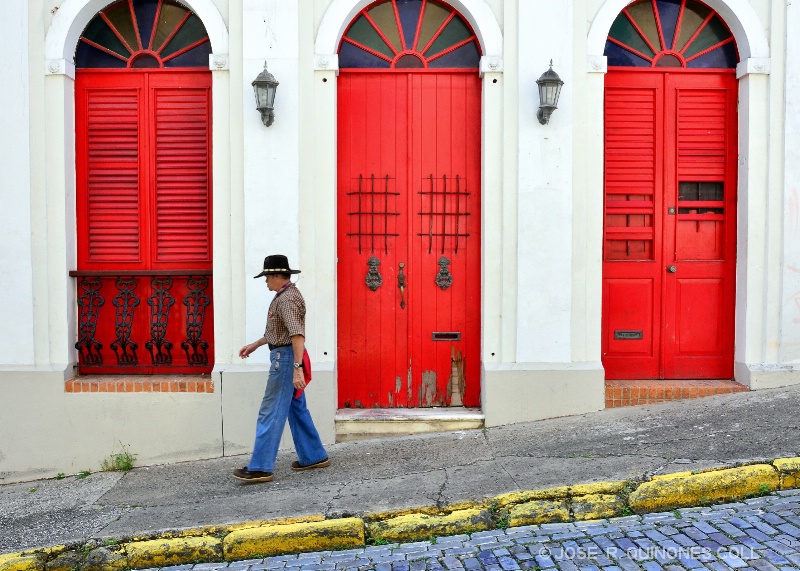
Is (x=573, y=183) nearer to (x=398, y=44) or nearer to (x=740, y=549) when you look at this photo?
(x=398, y=44)

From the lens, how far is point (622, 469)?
5699 mm

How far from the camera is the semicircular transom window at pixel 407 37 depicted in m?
7.38

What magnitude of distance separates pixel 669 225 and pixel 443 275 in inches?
86.7

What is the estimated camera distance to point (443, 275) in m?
7.42

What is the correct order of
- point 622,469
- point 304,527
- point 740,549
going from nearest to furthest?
1. point 740,549
2. point 304,527
3. point 622,469

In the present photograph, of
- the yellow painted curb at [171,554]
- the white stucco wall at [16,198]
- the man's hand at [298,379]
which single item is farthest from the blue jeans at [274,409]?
the white stucco wall at [16,198]

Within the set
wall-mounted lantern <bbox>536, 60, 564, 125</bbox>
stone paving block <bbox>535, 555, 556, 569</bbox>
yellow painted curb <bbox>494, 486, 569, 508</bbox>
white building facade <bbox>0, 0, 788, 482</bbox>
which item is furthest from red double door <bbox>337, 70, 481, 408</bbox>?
stone paving block <bbox>535, 555, 556, 569</bbox>

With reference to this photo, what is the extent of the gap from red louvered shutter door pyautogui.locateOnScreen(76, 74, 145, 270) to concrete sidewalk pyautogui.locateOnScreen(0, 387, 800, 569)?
208 centimetres

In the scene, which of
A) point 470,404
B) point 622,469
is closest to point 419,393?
point 470,404

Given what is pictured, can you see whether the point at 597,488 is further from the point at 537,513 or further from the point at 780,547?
the point at 780,547

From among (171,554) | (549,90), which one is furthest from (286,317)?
(549,90)

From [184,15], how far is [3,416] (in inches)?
159

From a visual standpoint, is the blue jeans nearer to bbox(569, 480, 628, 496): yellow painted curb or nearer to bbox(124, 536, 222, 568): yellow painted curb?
bbox(124, 536, 222, 568): yellow painted curb

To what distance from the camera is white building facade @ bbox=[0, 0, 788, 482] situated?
7055 mm
